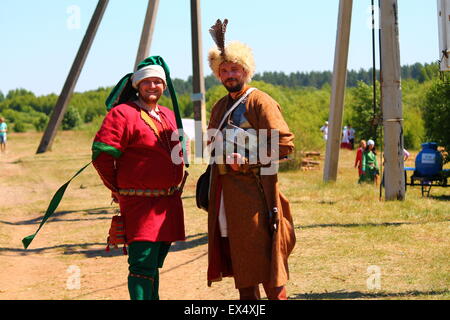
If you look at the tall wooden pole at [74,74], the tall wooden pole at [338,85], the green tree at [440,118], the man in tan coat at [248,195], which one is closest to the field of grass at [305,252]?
the tall wooden pole at [338,85]

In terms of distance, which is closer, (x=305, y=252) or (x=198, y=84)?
(x=305, y=252)

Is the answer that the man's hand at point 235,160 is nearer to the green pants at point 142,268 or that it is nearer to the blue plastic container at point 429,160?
the green pants at point 142,268

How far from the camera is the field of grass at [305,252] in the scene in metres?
6.16

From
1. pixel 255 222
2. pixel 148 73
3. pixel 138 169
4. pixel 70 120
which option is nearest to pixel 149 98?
pixel 148 73

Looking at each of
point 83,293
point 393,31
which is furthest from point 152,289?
point 393,31

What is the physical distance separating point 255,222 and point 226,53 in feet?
3.61

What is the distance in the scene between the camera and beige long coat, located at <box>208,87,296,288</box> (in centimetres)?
457

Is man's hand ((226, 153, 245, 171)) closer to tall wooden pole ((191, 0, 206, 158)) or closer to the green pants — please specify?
the green pants

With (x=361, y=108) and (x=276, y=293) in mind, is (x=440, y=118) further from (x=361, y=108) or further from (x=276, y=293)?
(x=361, y=108)

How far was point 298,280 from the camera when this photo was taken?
6.38 metres

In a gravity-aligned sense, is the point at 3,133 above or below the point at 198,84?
below

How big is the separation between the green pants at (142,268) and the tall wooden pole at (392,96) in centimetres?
627

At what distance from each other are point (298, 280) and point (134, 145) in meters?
2.34

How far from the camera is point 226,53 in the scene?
4.65 metres
